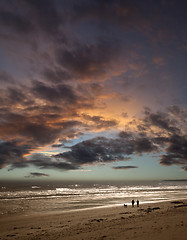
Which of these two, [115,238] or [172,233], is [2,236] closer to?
[115,238]

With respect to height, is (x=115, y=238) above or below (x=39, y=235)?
above

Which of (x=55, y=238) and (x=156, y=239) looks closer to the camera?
(x=156, y=239)

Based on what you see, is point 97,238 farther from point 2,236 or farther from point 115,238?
point 2,236

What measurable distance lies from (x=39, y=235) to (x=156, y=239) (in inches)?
457

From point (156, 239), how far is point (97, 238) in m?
4.69

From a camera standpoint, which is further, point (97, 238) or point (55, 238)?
point (55, 238)

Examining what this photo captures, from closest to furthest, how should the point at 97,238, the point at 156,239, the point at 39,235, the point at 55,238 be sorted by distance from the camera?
the point at 156,239, the point at 97,238, the point at 55,238, the point at 39,235

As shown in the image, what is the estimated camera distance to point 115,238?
544 inches

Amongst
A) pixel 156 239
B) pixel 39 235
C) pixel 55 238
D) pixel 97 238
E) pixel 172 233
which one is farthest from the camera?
pixel 39 235

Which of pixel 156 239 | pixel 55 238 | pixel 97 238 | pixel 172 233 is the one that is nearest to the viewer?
pixel 156 239

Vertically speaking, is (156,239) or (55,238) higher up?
(156,239)

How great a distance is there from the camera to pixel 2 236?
18906 mm

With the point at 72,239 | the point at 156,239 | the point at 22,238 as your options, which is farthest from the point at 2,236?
the point at 156,239

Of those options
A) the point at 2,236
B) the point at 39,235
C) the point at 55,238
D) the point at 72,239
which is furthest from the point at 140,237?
the point at 2,236
